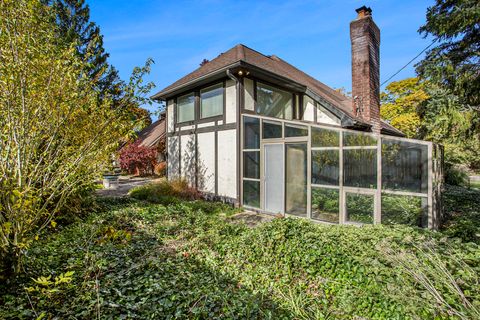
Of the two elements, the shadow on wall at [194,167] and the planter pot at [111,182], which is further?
the planter pot at [111,182]

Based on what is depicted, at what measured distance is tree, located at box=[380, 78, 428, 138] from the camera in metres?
16.0

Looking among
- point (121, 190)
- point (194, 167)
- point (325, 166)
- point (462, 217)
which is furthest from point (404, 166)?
point (121, 190)

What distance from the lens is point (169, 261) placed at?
3564 millimetres

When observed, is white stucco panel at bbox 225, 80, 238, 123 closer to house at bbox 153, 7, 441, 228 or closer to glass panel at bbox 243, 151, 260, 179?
house at bbox 153, 7, 441, 228

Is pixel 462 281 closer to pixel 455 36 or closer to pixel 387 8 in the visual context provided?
pixel 455 36

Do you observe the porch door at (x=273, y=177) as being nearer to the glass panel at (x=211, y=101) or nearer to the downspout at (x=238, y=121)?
the downspout at (x=238, y=121)

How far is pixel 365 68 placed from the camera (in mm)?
8367

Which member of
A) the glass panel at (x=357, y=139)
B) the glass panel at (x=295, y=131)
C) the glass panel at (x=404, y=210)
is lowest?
the glass panel at (x=404, y=210)

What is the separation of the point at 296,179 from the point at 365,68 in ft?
16.5

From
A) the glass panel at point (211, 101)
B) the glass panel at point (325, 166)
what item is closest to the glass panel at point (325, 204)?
the glass panel at point (325, 166)

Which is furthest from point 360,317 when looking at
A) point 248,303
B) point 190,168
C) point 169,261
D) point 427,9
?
point 427,9

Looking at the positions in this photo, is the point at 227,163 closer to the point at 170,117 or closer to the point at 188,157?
the point at 188,157

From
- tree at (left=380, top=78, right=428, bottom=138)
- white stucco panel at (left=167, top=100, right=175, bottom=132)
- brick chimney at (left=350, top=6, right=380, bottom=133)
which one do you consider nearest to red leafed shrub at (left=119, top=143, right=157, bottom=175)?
white stucco panel at (left=167, top=100, right=175, bottom=132)

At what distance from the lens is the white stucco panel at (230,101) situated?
7.91 metres
